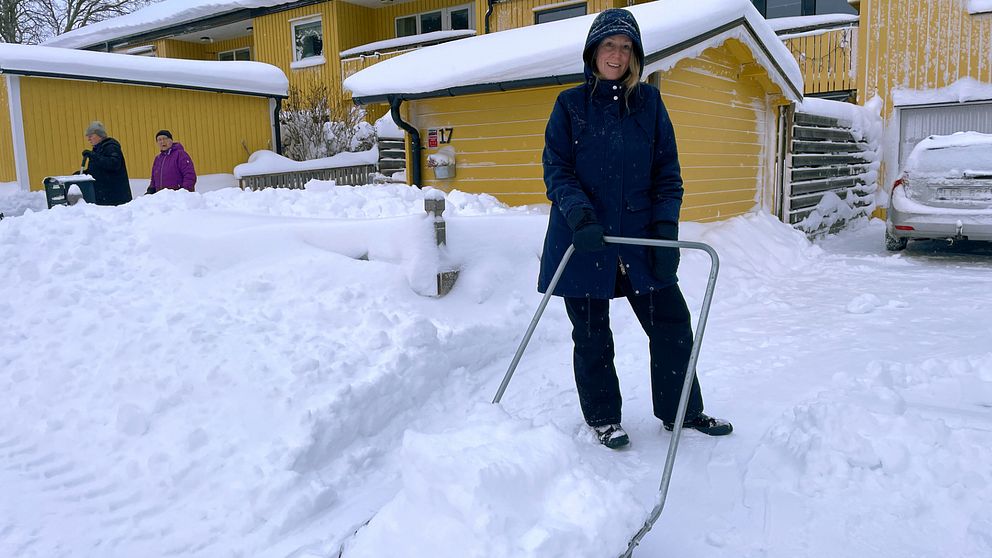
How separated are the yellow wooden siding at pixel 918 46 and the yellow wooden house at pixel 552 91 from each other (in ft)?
18.1

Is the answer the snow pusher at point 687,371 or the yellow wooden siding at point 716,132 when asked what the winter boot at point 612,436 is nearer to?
the snow pusher at point 687,371

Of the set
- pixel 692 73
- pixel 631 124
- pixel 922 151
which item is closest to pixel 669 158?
pixel 631 124

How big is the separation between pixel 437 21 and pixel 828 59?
10452 millimetres

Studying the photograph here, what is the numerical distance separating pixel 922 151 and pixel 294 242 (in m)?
7.70

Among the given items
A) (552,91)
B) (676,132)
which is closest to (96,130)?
(552,91)

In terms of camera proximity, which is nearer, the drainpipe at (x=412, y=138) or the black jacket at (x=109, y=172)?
the black jacket at (x=109, y=172)

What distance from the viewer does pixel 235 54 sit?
24.0 m

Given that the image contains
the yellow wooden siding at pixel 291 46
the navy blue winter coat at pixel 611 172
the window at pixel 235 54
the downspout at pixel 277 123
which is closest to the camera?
the navy blue winter coat at pixel 611 172

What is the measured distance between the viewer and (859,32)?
14.0 meters

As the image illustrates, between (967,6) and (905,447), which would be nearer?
(905,447)

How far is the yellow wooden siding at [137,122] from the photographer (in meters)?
11.3

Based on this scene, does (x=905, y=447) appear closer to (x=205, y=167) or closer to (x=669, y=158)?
(x=669, y=158)

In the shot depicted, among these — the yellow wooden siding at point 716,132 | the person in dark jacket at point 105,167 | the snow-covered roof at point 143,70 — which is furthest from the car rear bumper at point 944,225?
the snow-covered roof at point 143,70

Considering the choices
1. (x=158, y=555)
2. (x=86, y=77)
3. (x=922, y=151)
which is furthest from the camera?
(x=86, y=77)
